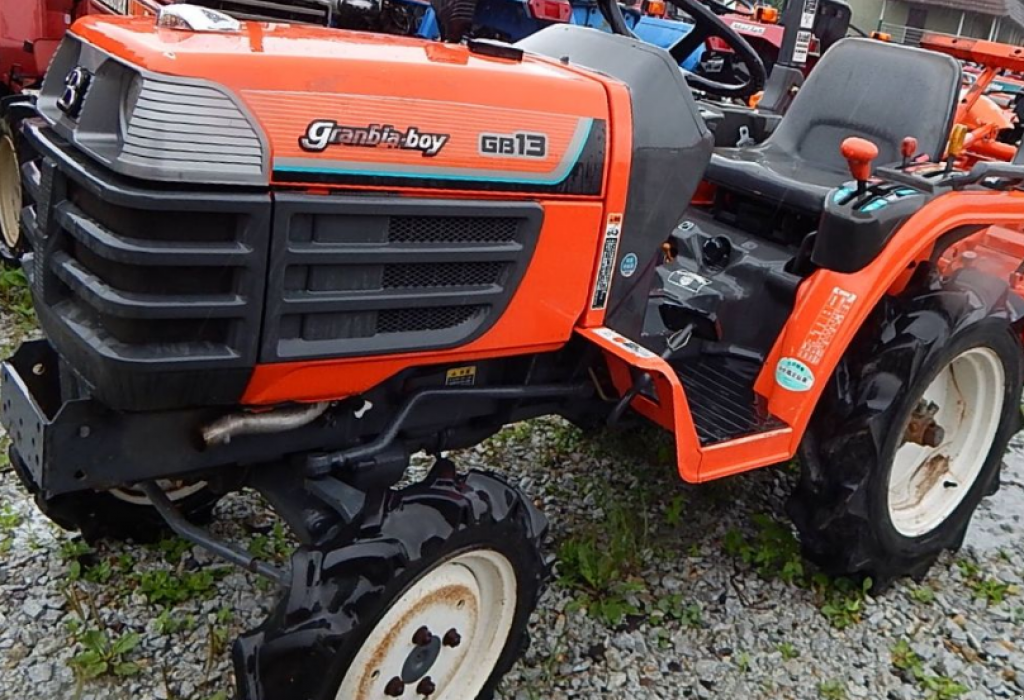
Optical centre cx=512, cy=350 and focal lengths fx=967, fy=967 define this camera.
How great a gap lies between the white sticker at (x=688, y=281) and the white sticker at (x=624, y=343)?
740 millimetres

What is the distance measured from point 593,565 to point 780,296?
1033 mm

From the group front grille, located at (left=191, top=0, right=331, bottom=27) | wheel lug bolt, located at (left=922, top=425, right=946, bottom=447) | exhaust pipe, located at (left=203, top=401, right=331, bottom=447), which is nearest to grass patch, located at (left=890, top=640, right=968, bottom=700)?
wheel lug bolt, located at (left=922, top=425, right=946, bottom=447)

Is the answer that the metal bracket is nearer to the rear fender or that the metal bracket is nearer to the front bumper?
the front bumper

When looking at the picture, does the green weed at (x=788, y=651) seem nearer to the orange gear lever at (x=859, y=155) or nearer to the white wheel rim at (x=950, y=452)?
the white wheel rim at (x=950, y=452)

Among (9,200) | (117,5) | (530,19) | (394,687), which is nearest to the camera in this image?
(394,687)

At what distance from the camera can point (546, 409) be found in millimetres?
2688

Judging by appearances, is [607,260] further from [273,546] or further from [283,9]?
[283,9]

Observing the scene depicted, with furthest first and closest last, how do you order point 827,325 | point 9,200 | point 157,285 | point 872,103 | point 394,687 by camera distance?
point 9,200 < point 872,103 < point 827,325 < point 394,687 < point 157,285

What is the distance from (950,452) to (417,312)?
83.4 inches

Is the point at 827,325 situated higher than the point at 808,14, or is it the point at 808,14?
the point at 808,14

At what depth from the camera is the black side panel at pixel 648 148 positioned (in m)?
2.32

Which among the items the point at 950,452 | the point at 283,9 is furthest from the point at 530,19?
the point at 950,452

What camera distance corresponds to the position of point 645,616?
2.91 m

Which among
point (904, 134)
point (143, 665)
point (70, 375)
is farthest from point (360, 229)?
point (904, 134)
